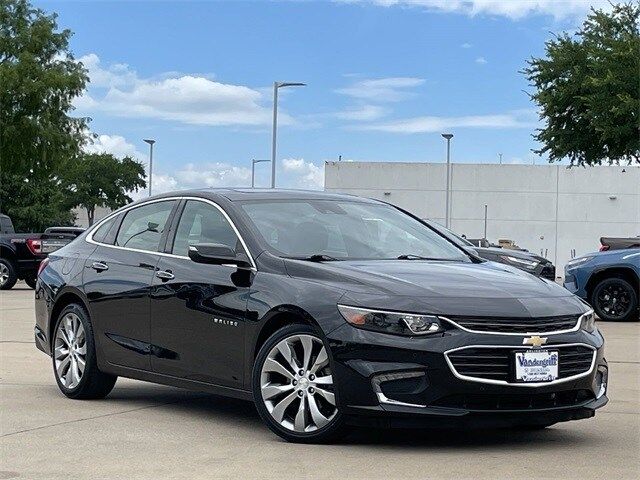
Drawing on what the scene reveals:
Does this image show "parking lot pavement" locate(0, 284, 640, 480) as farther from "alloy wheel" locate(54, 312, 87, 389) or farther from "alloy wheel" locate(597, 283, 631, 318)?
"alloy wheel" locate(597, 283, 631, 318)

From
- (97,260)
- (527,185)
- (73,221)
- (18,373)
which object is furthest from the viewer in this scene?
(73,221)

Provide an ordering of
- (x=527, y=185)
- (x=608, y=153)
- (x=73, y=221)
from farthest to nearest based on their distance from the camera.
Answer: (x=73, y=221) → (x=527, y=185) → (x=608, y=153)

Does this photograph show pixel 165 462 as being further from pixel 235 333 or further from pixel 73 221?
pixel 73 221

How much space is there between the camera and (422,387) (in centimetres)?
692

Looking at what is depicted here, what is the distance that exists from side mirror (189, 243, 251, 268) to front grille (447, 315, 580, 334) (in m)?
1.56

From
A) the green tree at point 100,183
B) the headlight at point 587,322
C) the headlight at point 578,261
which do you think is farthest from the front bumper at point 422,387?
the green tree at point 100,183

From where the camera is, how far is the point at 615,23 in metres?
37.8

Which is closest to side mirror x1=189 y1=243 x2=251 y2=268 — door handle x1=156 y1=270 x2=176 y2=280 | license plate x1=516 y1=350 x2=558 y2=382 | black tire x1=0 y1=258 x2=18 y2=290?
door handle x1=156 y1=270 x2=176 y2=280

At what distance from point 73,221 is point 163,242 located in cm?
9959

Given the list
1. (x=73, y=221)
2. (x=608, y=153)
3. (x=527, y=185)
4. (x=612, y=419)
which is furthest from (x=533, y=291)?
(x=73, y=221)

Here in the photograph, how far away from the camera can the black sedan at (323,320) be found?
696 cm

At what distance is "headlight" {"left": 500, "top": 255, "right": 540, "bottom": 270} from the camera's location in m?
21.9

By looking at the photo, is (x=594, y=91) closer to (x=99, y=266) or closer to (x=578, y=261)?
(x=578, y=261)

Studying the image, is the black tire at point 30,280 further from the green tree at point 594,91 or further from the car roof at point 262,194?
the car roof at point 262,194
